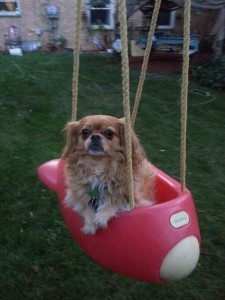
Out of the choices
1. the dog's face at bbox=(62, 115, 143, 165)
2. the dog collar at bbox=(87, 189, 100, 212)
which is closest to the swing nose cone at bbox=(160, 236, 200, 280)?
the dog collar at bbox=(87, 189, 100, 212)

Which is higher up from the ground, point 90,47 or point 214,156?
point 90,47

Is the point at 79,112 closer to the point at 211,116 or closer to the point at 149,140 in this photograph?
the point at 149,140

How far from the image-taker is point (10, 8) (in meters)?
11.9

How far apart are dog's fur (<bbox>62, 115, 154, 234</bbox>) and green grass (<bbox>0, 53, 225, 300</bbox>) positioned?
80cm

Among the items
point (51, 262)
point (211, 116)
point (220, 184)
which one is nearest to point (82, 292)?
point (51, 262)

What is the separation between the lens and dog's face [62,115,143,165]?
2.38 m

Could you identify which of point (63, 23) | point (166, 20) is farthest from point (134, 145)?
point (63, 23)

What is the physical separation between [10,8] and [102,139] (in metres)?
10.9

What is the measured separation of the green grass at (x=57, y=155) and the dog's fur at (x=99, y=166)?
0.80 m

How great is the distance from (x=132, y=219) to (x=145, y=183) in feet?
2.20

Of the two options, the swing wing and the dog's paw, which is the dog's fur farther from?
the swing wing

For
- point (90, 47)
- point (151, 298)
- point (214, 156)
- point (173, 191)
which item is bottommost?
point (151, 298)

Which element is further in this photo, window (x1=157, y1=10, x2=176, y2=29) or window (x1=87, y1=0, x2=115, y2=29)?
window (x1=87, y1=0, x2=115, y2=29)

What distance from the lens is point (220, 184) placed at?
168 inches
